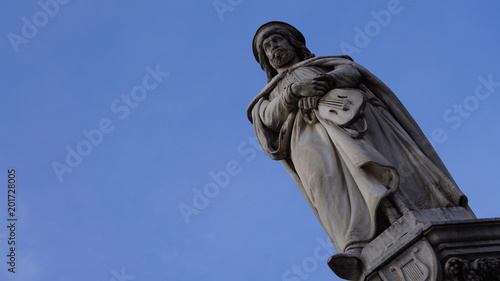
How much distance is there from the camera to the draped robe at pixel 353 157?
7.34 metres

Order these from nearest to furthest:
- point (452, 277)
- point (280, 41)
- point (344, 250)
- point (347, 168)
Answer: point (452, 277) < point (344, 250) < point (347, 168) < point (280, 41)

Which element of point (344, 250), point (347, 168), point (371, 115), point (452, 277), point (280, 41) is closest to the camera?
point (452, 277)

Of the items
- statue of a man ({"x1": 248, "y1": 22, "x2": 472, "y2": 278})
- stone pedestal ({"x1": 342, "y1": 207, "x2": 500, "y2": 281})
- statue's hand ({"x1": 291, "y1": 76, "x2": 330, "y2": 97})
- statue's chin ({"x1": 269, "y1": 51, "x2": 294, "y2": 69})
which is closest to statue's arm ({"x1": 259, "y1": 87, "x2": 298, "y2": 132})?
statue of a man ({"x1": 248, "y1": 22, "x2": 472, "y2": 278})

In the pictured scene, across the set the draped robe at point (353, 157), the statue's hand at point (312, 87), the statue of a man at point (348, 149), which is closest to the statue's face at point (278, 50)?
the statue of a man at point (348, 149)

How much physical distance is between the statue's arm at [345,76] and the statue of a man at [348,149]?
0.01 metres

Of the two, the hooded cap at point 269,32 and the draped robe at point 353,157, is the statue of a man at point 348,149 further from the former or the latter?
the hooded cap at point 269,32

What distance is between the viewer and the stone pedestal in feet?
20.5

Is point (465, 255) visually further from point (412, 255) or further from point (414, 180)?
point (414, 180)

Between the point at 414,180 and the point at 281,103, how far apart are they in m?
2.03

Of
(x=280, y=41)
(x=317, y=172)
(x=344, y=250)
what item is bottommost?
(x=344, y=250)

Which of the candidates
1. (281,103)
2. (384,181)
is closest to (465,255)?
(384,181)

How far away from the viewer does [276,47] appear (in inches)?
394

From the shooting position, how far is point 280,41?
10.1 m

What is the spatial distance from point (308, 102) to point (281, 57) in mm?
1721
